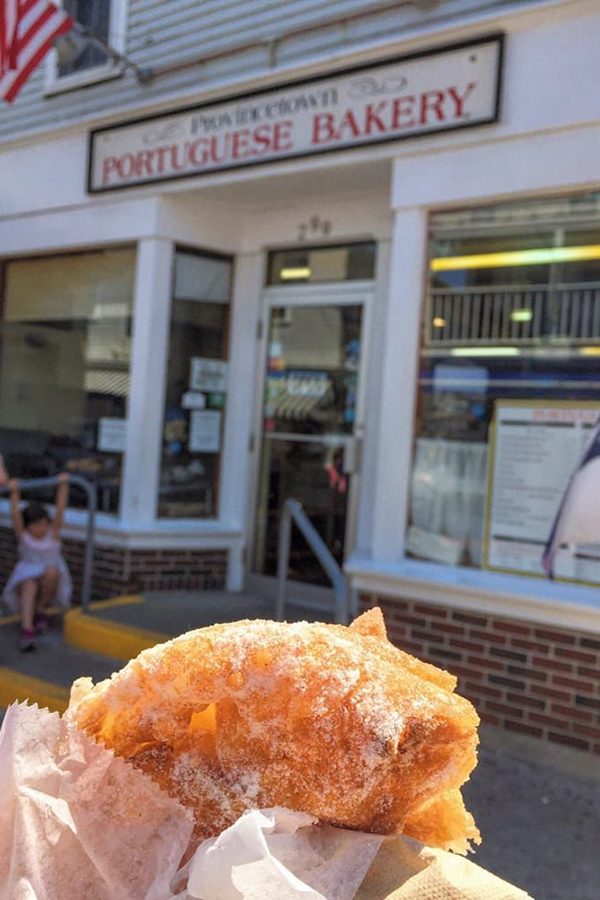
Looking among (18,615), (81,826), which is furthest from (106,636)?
(81,826)

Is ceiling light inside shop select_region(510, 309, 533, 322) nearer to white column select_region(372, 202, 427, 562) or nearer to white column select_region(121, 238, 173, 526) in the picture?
white column select_region(372, 202, 427, 562)

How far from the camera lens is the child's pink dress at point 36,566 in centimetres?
589

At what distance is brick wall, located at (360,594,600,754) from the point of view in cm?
431

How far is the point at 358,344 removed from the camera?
243 inches

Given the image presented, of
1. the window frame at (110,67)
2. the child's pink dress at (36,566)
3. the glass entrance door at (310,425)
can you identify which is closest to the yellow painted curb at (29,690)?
the child's pink dress at (36,566)

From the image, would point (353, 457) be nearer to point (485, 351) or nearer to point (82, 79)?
point (485, 351)

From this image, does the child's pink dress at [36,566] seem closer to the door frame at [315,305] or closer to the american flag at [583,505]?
the door frame at [315,305]

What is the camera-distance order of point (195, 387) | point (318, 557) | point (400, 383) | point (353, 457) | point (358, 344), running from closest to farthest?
point (318, 557) → point (400, 383) → point (353, 457) → point (358, 344) → point (195, 387)

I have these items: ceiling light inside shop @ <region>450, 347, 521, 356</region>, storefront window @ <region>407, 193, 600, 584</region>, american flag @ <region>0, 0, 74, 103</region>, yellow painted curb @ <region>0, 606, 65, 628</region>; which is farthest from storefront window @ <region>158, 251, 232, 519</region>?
ceiling light inside shop @ <region>450, 347, 521, 356</region>

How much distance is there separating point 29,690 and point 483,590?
8.39ft

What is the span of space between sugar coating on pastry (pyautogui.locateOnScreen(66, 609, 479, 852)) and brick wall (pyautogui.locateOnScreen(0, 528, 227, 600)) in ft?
17.4

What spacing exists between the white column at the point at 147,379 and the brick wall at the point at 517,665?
2.44 metres

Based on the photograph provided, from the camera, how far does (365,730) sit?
121cm

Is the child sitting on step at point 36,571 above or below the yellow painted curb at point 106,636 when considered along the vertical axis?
above
